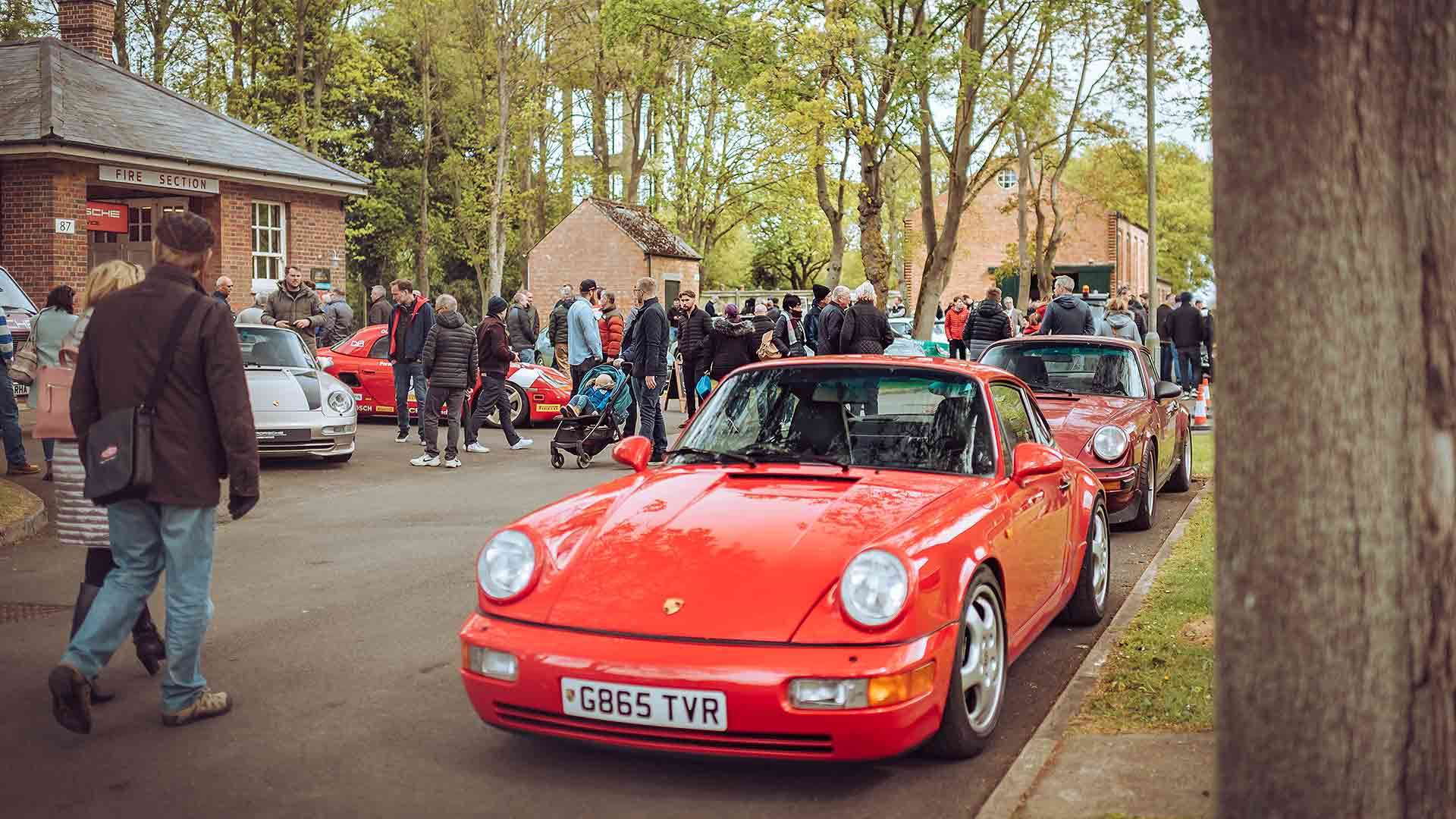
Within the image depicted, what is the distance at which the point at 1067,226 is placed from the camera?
71000 mm

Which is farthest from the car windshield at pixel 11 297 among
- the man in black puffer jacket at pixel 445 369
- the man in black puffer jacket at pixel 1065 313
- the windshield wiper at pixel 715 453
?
the windshield wiper at pixel 715 453

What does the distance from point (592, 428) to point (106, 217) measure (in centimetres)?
1419

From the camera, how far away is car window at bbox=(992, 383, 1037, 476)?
19.9ft

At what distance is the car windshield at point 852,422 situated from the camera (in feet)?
19.3

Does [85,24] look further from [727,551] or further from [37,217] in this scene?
[727,551]

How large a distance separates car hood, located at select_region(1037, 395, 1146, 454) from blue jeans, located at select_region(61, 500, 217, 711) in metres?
6.45

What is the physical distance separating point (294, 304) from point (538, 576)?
1700 cm

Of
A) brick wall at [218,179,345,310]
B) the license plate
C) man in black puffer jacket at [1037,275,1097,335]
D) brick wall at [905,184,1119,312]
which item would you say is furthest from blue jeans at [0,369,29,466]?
brick wall at [905,184,1119,312]

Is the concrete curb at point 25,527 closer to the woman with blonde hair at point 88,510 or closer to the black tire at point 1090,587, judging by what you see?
the woman with blonde hair at point 88,510

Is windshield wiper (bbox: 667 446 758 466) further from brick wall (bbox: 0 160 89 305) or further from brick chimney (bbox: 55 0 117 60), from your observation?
brick chimney (bbox: 55 0 117 60)

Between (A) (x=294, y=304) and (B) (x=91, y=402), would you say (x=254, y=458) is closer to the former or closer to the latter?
(B) (x=91, y=402)

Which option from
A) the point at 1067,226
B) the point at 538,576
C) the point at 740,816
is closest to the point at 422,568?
the point at 538,576

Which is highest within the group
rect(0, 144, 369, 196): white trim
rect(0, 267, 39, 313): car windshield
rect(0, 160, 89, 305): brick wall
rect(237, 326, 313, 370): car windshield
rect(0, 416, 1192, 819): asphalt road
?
rect(0, 144, 369, 196): white trim

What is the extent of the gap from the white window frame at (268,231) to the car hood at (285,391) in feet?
43.8
